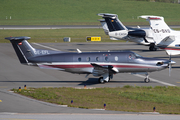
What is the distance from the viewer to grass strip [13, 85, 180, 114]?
16.6m

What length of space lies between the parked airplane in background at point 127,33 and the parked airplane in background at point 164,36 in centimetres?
854

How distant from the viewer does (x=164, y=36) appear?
3506cm

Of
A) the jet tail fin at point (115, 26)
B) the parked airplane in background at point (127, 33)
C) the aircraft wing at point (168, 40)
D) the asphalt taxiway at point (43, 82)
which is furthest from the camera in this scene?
the jet tail fin at point (115, 26)

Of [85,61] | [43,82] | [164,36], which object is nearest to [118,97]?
[85,61]

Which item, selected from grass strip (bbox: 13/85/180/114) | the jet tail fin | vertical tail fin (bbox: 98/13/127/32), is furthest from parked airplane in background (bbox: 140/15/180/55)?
grass strip (bbox: 13/85/180/114)

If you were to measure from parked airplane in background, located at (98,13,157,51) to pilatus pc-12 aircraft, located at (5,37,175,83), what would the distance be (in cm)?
2097

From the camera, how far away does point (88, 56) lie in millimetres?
23984

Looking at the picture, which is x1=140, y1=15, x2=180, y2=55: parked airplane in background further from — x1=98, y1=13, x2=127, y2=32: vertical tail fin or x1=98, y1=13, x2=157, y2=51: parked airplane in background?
x1=98, y1=13, x2=127, y2=32: vertical tail fin

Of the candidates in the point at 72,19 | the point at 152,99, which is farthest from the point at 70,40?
the point at 72,19

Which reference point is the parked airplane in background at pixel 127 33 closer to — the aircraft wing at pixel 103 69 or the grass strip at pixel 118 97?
the aircraft wing at pixel 103 69

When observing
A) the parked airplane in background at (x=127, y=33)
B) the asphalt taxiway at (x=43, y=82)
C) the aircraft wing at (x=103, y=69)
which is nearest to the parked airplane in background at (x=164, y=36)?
the asphalt taxiway at (x=43, y=82)

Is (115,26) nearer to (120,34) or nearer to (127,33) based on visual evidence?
(120,34)

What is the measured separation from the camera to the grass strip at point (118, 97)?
16594 mm

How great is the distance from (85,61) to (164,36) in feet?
49.1
